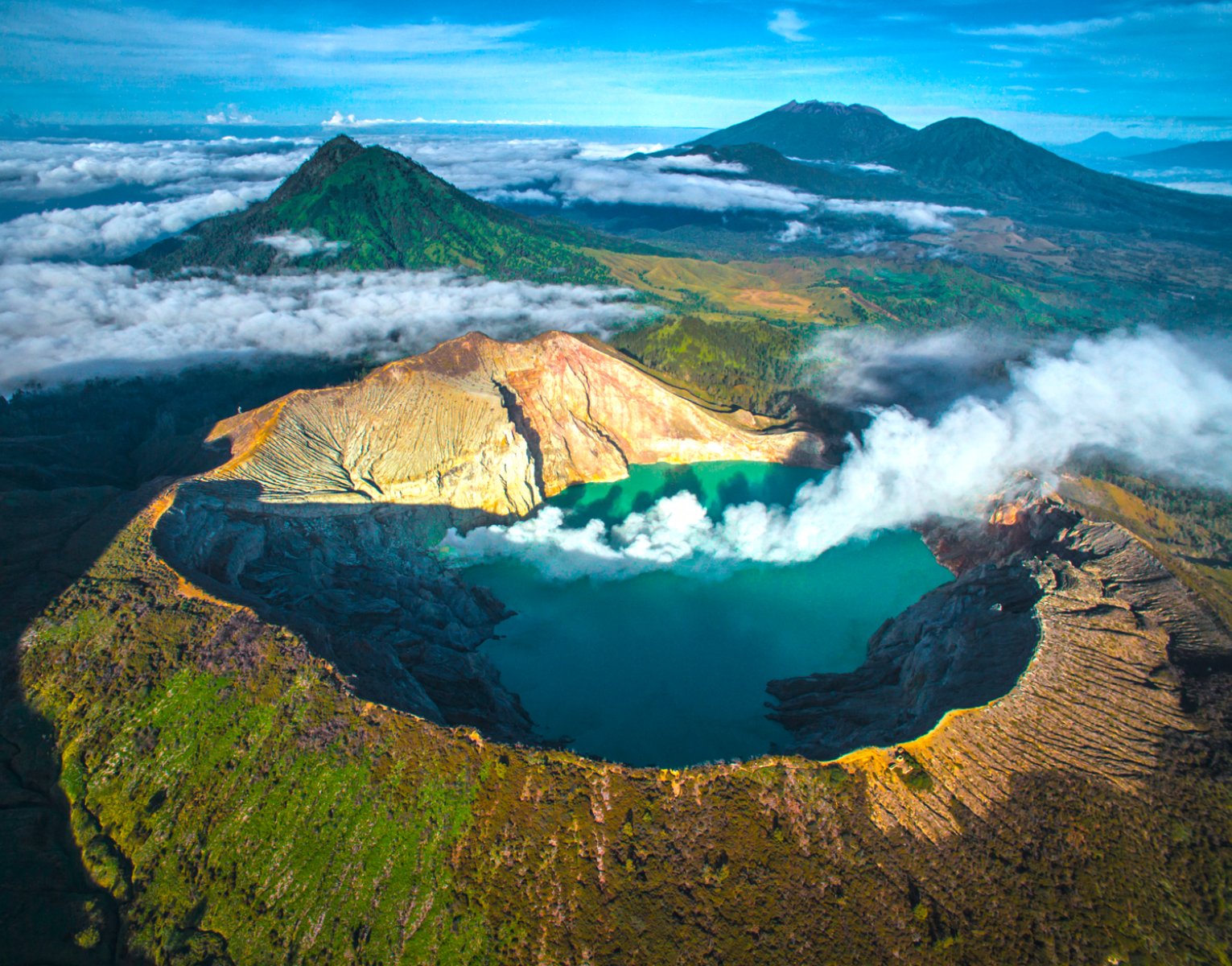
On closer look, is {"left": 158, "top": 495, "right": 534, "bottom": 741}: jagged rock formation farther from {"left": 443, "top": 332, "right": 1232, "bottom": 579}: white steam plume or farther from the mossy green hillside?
{"left": 443, "top": 332, "right": 1232, "bottom": 579}: white steam plume

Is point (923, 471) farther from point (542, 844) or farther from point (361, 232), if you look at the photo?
point (361, 232)

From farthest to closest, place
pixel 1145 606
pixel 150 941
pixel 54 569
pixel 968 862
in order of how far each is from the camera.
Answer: pixel 1145 606, pixel 54 569, pixel 968 862, pixel 150 941

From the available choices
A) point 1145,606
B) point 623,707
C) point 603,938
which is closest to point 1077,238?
point 1145,606

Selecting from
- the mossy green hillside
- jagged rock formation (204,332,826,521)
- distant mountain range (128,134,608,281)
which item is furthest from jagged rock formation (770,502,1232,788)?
distant mountain range (128,134,608,281)

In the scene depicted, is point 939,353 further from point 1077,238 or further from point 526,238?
point 1077,238

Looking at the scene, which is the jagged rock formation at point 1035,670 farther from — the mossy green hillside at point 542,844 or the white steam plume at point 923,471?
the white steam plume at point 923,471

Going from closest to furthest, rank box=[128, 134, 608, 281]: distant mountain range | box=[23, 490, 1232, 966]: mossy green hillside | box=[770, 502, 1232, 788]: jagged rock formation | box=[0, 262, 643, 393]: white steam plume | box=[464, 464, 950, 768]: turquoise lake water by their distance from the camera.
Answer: box=[23, 490, 1232, 966]: mossy green hillside → box=[770, 502, 1232, 788]: jagged rock formation → box=[464, 464, 950, 768]: turquoise lake water → box=[0, 262, 643, 393]: white steam plume → box=[128, 134, 608, 281]: distant mountain range
